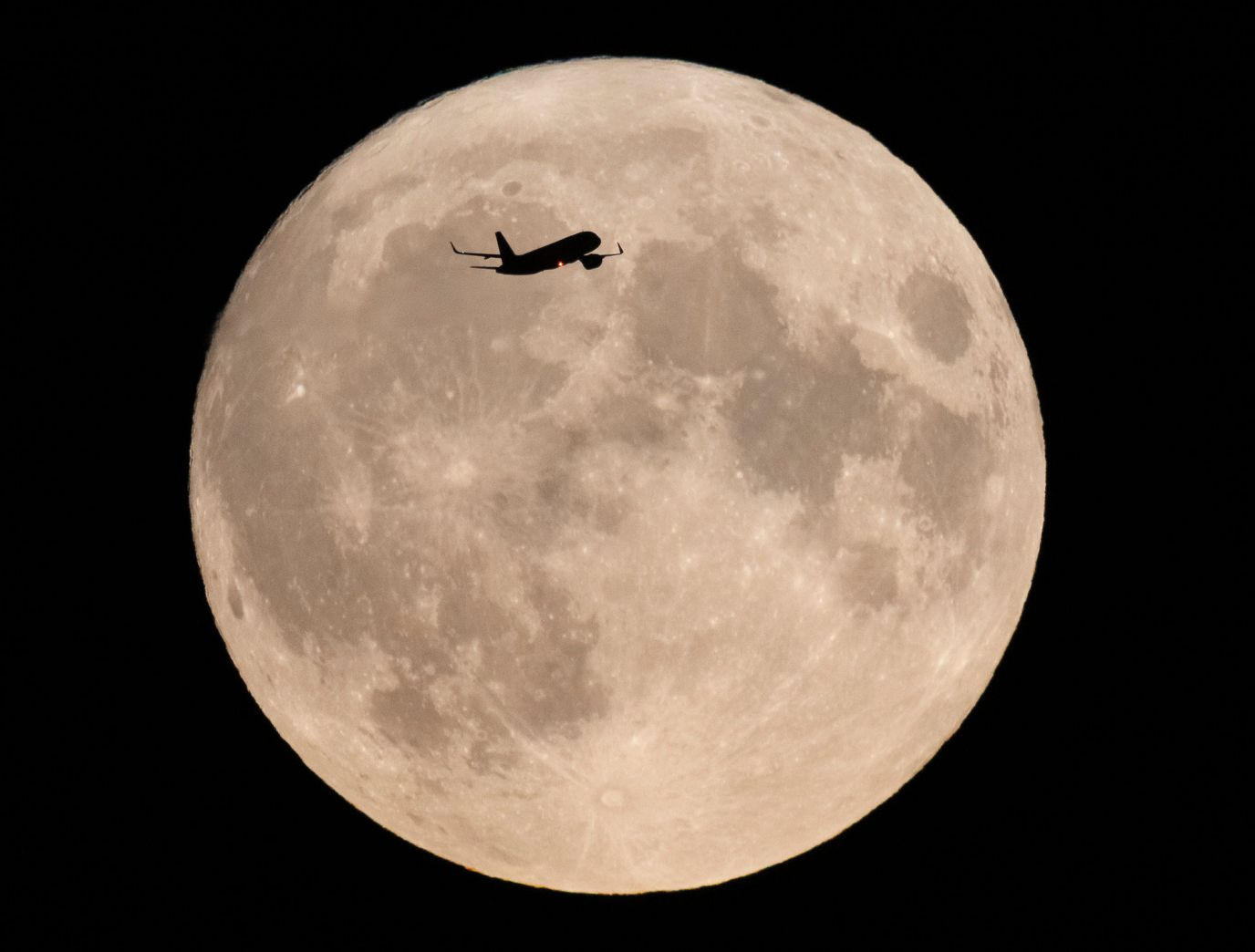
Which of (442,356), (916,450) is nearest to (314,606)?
(442,356)

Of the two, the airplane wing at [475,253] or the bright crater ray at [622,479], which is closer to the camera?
the bright crater ray at [622,479]

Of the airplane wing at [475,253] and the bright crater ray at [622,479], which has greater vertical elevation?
the airplane wing at [475,253]

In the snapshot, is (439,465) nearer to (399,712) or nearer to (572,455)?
(572,455)

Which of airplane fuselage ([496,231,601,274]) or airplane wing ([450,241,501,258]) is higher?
airplane wing ([450,241,501,258])

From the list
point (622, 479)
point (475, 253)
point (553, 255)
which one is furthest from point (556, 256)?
point (622, 479)

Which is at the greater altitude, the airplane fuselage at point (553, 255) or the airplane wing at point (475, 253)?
the airplane wing at point (475, 253)

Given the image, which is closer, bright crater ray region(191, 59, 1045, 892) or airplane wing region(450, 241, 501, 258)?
bright crater ray region(191, 59, 1045, 892)
